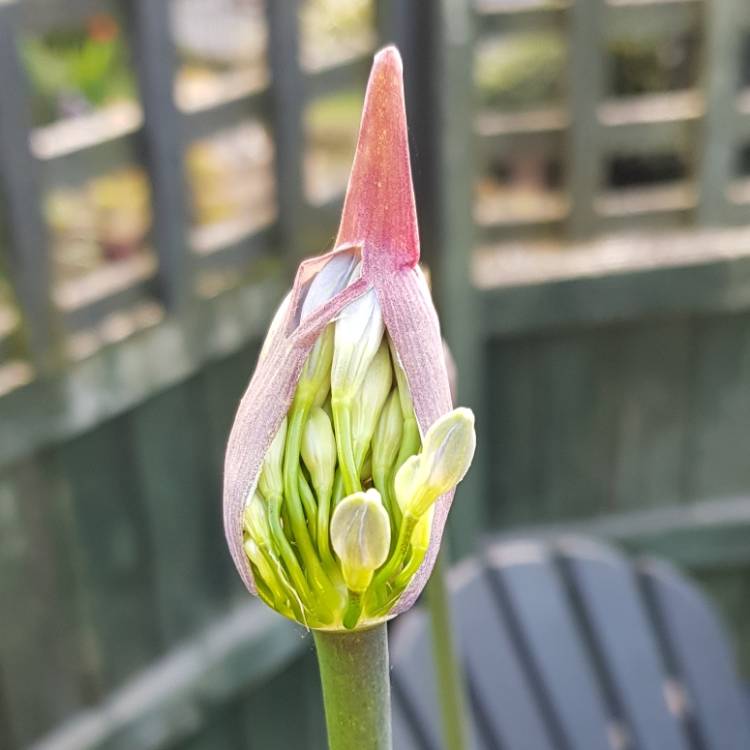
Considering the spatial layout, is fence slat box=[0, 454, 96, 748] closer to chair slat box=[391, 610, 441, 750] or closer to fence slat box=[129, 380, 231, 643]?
fence slat box=[129, 380, 231, 643]

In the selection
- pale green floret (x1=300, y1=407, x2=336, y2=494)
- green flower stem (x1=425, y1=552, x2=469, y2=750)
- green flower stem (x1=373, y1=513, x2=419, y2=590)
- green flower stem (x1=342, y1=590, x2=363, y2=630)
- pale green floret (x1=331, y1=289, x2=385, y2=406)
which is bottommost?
green flower stem (x1=425, y1=552, x2=469, y2=750)

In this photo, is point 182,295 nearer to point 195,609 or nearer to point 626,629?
point 195,609

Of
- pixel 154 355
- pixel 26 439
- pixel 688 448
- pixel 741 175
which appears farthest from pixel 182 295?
pixel 741 175

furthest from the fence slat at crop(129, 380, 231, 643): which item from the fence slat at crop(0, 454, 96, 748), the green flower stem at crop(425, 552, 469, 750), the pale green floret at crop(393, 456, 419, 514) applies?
the pale green floret at crop(393, 456, 419, 514)

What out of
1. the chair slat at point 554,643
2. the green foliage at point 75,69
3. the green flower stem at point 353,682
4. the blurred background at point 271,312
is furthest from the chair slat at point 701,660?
the green foliage at point 75,69

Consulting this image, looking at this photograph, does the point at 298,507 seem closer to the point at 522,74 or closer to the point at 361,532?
the point at 361,532

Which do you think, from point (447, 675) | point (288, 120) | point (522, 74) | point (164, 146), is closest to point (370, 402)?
point (447, 675)
